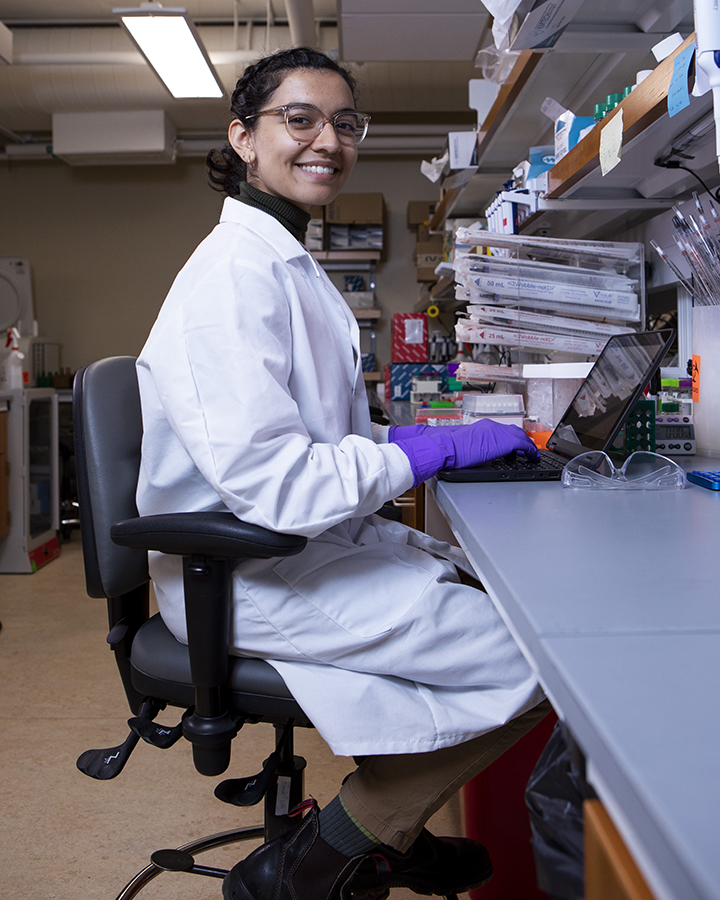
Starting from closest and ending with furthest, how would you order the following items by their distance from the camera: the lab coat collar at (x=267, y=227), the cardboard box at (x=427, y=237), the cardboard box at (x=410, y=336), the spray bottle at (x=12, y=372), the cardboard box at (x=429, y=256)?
the lab coat collar at (x=267, y=227), the spray bottle at (x=12, y=372), the cardboard box at (x=410, y=336), the cardboard box at (x=429, y=256), the cardboard box at (x=427, y=237)

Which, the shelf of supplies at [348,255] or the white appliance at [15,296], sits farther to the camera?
the shelf of supplies at [348,255]

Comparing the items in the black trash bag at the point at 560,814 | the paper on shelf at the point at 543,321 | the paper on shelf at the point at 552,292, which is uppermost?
the paper on shelf at the point at 552,292

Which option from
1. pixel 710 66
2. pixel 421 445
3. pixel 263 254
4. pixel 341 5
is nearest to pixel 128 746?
pixel 421 445

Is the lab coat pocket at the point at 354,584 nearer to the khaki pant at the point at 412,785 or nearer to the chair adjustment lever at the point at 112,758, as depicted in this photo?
the khaki pant at the point at 412,785

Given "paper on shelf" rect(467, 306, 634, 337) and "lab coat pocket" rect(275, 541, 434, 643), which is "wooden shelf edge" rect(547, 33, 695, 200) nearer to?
"paper on shelf" rect(467, 306, 634, 337)

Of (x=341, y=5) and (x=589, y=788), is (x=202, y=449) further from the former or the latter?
(x=341, y=5)

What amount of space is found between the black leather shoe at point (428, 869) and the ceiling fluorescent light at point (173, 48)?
332cm

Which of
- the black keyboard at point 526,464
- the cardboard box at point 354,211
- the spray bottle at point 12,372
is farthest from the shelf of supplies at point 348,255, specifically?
the black keyboard at point 526,464

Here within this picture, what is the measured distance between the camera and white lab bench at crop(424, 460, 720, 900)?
33cm

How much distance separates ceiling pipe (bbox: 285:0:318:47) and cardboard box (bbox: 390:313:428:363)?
1579mm

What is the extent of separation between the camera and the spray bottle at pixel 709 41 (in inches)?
34.0

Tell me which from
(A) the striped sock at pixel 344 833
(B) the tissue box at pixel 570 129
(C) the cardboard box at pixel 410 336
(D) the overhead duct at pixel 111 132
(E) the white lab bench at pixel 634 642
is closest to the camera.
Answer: (E) the white lab bench at pixel 634 642

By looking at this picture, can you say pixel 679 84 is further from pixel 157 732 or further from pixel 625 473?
pixel 157 732

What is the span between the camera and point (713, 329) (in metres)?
1.36
